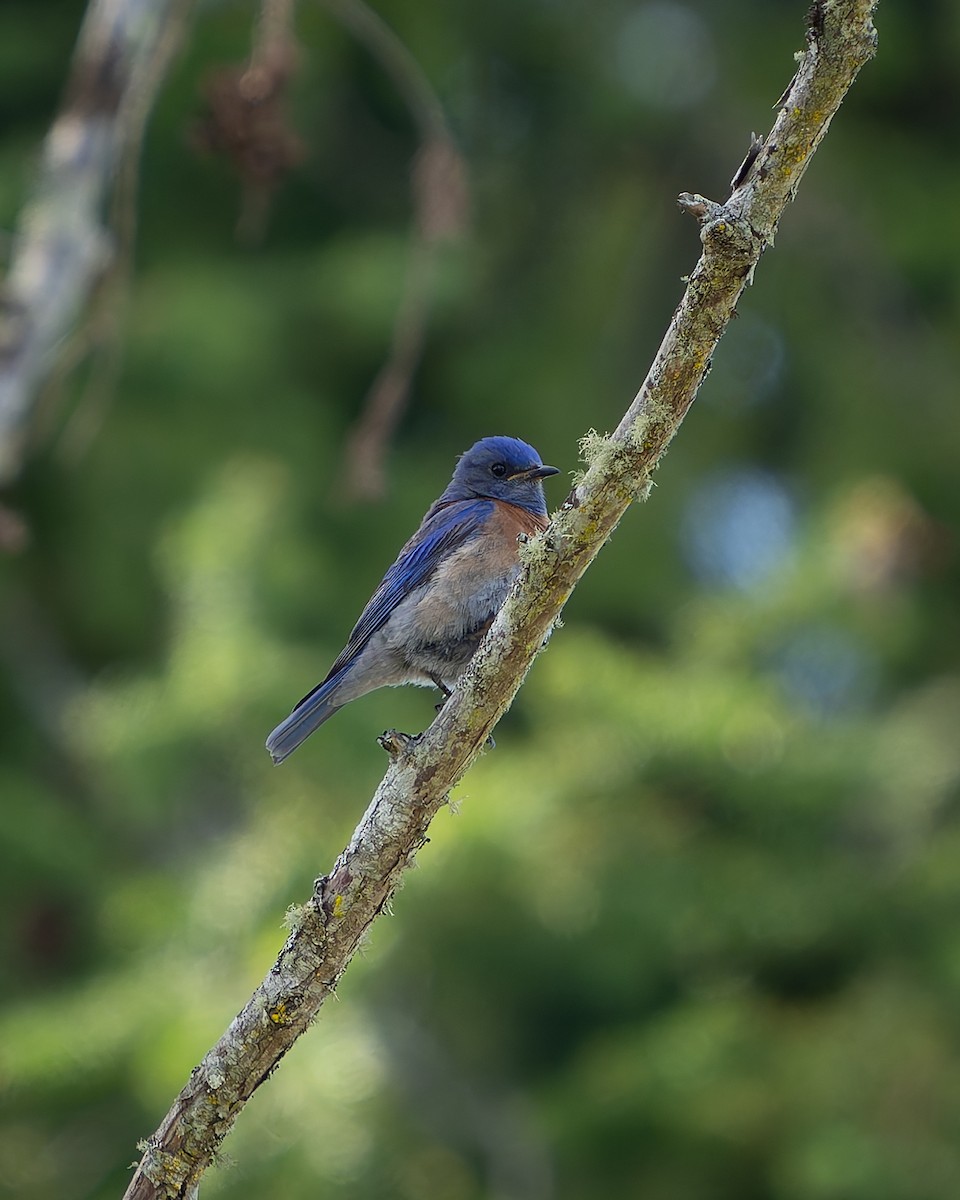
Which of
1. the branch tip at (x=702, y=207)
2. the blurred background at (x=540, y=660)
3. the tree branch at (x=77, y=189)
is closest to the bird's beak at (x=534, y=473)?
the blurred background at (x=540, y=660)

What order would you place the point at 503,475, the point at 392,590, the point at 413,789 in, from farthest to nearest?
the point at 503,475 → the point at 392,590 → the point at 413,789

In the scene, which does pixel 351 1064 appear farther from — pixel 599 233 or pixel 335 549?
pixel 599 233

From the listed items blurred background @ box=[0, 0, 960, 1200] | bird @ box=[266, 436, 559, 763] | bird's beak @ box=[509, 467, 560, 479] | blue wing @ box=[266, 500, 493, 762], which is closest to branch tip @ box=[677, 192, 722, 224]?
bird @ box=[266, 436, 559, 763]

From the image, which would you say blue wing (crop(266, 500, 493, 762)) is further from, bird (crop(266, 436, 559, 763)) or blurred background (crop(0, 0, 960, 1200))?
blurred background (crop(0, 0, 960, 1200))

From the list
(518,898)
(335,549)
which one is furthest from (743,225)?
(335,549)

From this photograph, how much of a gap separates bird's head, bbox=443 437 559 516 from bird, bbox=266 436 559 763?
0.59 feet

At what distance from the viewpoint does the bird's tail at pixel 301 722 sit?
4.81 metres

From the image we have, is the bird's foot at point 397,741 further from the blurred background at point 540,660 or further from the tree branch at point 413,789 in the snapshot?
the blurred background at point 540,660

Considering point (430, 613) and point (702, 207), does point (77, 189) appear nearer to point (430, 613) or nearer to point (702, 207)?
point (430, 613)

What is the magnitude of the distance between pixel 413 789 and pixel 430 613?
168cm

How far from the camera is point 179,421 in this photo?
10820 millimetres

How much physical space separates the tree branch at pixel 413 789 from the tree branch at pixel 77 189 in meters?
2.15

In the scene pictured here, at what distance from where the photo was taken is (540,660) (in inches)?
339

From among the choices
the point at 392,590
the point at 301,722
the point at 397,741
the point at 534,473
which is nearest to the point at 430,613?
the point at 392,590
